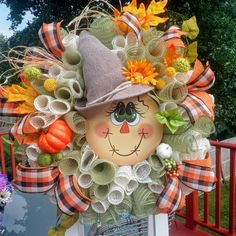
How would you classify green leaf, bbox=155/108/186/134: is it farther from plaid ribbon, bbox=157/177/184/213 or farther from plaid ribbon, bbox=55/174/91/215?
plaid ribbon, bbox=55/174/91/215

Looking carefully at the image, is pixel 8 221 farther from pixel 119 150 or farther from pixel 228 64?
pixel 228 64

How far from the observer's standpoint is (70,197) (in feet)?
4.32

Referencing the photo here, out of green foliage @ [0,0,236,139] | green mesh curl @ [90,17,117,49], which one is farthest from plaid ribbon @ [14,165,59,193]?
green foliage @ [0,0,236,139]

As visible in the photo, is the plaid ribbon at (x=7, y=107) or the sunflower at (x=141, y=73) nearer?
the sunflower at (x=141, y=73)

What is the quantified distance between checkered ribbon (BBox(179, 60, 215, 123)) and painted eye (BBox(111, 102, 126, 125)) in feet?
0.70

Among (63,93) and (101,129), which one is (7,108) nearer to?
(63,93)

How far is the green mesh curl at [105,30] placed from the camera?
140 cm

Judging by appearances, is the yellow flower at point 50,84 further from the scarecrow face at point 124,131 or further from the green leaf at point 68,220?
the green leaf at point 68,220

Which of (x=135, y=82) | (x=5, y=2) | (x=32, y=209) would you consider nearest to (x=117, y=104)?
(x=135, y=82)

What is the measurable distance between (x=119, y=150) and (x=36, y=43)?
411 centimetres

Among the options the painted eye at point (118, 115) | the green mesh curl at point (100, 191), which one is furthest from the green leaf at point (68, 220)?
the painted eye at point (118, 115)

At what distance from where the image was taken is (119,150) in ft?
4.48

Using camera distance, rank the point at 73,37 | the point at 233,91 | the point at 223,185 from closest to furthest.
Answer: the point at 73,37 → the point at 223,185 → the point at 233,91

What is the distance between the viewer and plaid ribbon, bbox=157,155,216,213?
1360 mm
